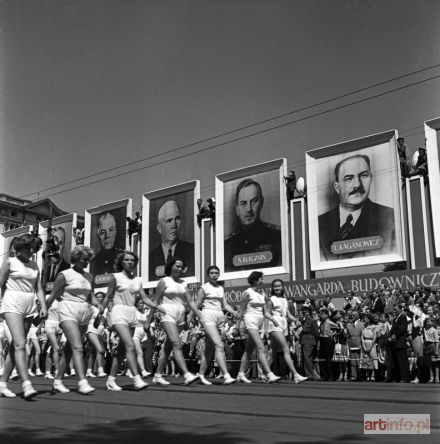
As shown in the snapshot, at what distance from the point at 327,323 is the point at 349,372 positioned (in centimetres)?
132

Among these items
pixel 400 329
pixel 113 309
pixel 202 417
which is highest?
pixel 113 309

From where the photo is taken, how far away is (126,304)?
904 centimetres

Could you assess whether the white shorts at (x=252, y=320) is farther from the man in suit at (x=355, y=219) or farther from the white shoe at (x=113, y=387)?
the man in suit at (x=355, y=219)

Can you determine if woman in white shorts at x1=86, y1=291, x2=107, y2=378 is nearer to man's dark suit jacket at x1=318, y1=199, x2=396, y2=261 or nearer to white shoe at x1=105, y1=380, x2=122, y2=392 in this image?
white shoe at x1=105, y1=380, x2=122, y2=392

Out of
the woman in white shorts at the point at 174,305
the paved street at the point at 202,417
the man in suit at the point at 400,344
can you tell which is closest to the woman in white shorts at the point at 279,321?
the woman in white shorts at the point at 174,305

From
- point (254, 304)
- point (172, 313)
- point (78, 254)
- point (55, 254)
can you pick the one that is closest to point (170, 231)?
point (55, 254)

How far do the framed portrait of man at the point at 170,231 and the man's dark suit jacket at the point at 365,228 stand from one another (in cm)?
871

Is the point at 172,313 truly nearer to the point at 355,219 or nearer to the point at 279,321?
the point at 279,321

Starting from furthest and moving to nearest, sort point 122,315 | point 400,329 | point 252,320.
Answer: point 400,329 → point 252,320 → point 122,315

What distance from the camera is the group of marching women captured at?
7680mm

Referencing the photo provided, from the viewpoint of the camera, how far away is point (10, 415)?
19.6 feet

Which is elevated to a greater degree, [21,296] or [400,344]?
[21,296]

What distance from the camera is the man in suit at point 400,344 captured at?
13.4 meters

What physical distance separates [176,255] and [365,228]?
39.2 feet
